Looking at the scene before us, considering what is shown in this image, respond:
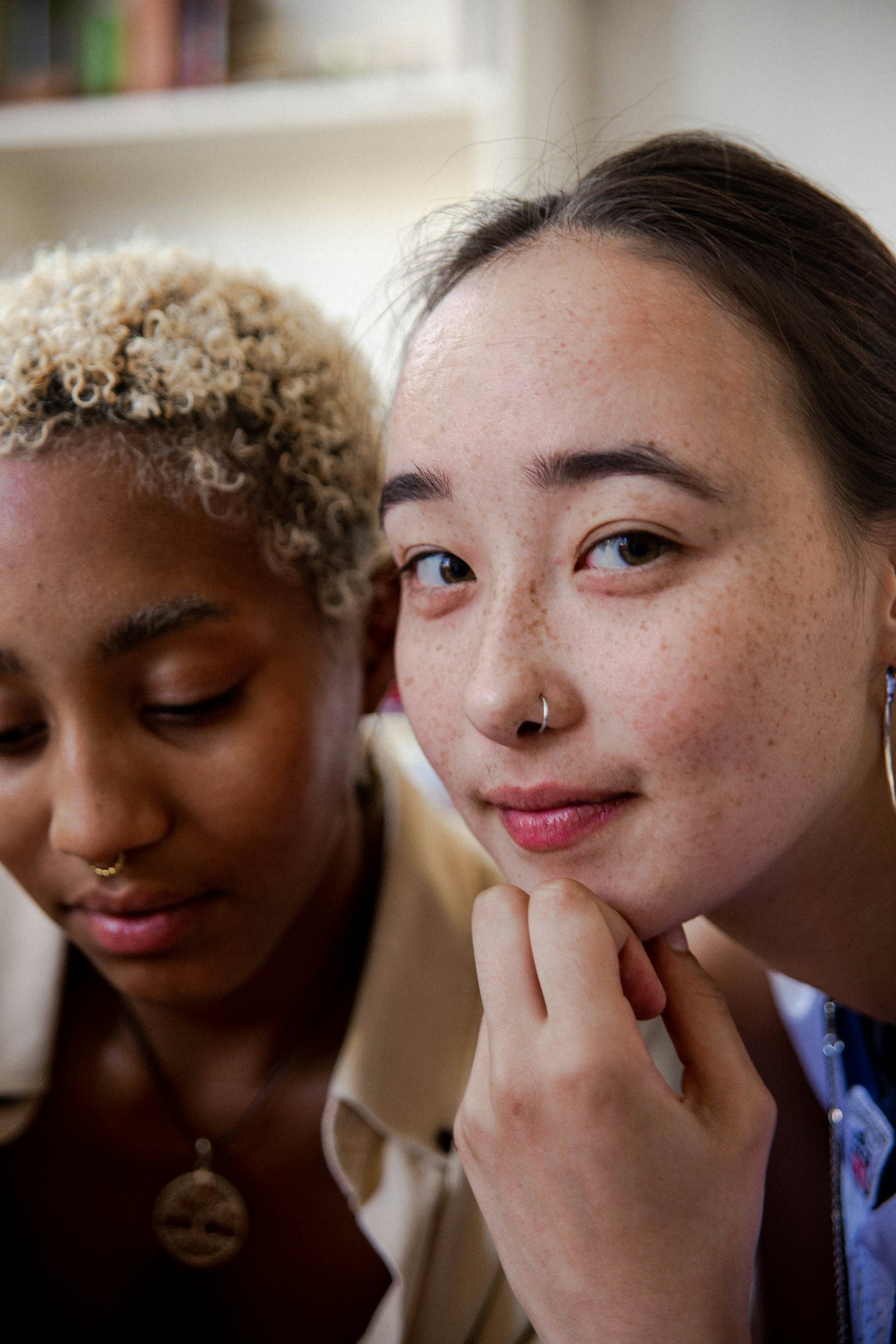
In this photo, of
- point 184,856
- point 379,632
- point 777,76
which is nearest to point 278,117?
point 777,76

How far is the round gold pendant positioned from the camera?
1120 millimetres

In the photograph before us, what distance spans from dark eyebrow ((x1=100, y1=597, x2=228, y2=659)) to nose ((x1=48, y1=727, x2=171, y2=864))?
0.24ft

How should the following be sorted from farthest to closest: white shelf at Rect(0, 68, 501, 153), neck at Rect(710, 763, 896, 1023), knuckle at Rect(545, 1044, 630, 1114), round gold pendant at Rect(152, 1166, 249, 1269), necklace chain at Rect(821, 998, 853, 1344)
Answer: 1. white shelf at Rect(0, 68, 501, 153)
2. round gold pendant at Rect(152, 1166, 249, 1269)
3. necklace chain at Rect(821, 998, 853, 1344)
4. neck at Rect(710, 763, 896, 1023)
5. knuckle at Rect(545, 1044, 630, 1114)

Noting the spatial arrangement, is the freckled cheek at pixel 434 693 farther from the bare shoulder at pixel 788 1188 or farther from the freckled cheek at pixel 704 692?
the bare shoulder at pixel 788 1188

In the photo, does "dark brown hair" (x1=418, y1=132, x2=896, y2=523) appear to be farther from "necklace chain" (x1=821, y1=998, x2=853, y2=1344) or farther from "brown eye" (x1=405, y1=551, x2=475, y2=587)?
"necklace chain" (x1=821, y1=998, x2=853, y2=1344)

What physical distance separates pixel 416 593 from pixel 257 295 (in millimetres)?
393

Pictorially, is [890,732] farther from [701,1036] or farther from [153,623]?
[153,623]

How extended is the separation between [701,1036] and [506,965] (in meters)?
0.15

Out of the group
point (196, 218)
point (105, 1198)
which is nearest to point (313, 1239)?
point (105, 1198)

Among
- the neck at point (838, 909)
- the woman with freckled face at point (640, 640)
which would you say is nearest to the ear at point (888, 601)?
the woman with freckled face at point (640, 640)

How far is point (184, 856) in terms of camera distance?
97 cm

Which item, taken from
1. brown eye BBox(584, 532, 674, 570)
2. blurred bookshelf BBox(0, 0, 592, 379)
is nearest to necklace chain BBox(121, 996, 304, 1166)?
brown eye BBox(584, 532, 674, 570)

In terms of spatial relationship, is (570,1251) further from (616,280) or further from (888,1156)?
(616,280)

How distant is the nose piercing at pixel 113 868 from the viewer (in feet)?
3.10
